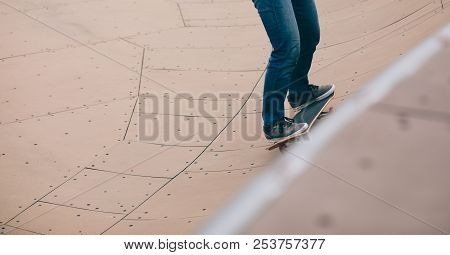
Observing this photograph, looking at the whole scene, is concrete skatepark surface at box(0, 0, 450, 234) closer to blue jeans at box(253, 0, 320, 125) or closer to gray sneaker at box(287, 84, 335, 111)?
gray sneaker at box(287, 84, 335, 111)

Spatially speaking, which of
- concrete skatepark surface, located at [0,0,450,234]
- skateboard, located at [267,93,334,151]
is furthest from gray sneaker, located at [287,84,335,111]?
concrete skatepark surface, located at [0,0,450,234]

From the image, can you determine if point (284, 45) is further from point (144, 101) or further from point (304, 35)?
point (144, 101)

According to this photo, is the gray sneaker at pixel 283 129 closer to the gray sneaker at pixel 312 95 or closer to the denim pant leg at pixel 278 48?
the denim pant leg at pixel 278 48

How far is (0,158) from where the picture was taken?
355 cm

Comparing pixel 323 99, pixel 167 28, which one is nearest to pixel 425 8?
pixel 323 99

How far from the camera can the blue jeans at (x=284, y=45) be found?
297cm

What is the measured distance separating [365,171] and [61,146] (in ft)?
9.39

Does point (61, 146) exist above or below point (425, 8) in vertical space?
below

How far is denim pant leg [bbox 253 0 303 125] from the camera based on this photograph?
2959 millimetres

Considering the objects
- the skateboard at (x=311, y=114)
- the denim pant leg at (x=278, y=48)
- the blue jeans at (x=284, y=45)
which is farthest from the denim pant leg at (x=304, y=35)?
the denim pant leg at (x=278, y=48)

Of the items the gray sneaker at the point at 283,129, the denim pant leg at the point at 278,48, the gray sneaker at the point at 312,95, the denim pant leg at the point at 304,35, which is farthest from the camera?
the gray sneaker at the point at 312,95

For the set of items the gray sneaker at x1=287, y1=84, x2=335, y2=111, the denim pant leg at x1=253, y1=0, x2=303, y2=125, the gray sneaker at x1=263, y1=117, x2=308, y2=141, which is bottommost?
the gray sneaker at x1=263, y1=117, x2=308, y2=141

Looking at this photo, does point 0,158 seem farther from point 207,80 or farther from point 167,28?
point 167,28

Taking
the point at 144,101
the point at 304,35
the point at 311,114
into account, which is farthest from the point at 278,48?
the point at 144,101
